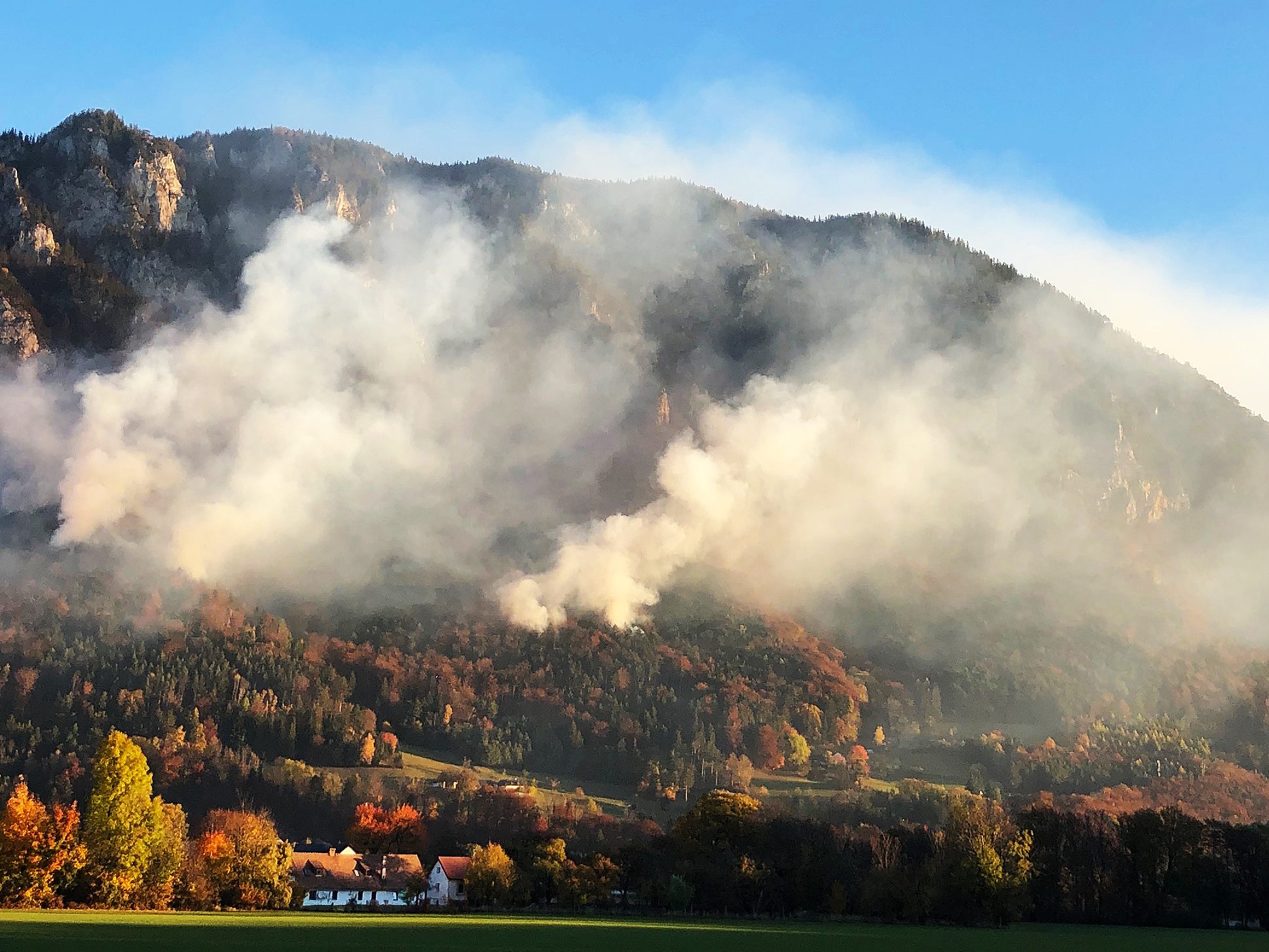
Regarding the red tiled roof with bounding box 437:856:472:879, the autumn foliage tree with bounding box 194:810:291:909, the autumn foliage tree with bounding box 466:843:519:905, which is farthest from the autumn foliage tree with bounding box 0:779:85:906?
the red tiled roof with bounding box 437:856:472:879

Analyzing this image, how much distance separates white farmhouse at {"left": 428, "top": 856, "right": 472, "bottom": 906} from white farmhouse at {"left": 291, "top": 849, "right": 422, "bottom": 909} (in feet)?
10.2

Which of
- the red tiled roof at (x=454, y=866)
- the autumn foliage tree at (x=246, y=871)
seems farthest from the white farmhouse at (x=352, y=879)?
the autumn foliage tree at (x=246, y=871)

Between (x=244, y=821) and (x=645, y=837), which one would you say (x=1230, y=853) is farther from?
(x=244, y=821)

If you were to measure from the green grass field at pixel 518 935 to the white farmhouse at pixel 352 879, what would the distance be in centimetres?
4562

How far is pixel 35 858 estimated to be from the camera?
101 meters

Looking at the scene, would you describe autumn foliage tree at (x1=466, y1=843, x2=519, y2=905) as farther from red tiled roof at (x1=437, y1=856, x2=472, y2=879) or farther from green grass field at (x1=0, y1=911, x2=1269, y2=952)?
red tiled roof at (x1=437, y1=856, x2=472, y2=879)

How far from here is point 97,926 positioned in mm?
74625

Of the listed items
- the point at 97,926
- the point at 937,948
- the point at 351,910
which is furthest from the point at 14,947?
the point at 351,910

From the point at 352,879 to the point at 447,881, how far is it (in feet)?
57.6

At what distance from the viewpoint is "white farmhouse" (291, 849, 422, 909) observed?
162375 mm

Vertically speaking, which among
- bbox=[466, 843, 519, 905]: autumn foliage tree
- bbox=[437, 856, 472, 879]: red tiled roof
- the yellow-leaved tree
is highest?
the yellow-leaved tree

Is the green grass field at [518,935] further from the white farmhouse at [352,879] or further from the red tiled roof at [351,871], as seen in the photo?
the red tiled roof at [351,871]

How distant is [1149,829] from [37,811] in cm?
12606

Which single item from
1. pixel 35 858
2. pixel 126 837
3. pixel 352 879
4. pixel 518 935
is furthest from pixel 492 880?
pixel 518 935
